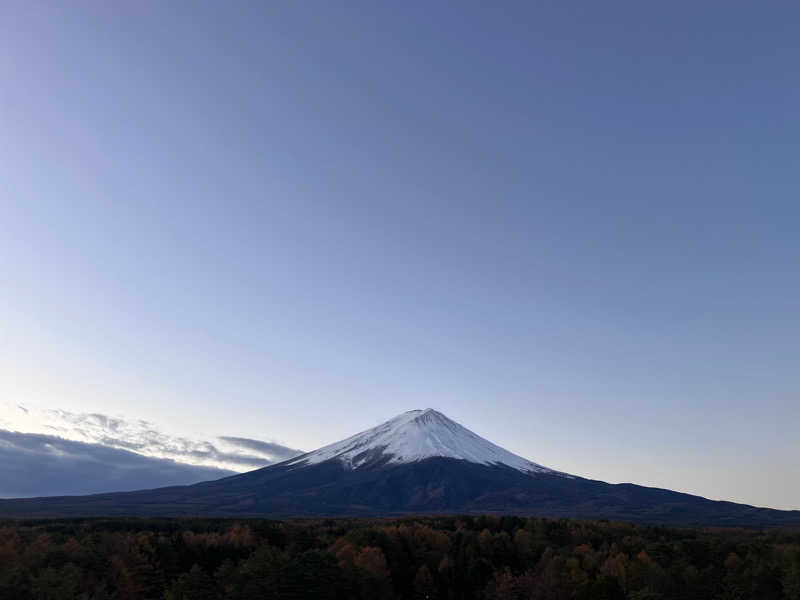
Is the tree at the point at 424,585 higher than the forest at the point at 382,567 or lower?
lower

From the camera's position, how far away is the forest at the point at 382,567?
7850cm

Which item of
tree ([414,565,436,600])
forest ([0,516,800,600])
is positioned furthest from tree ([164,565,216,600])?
tree ([414,565,436,600])

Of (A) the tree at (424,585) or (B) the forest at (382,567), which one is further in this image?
(A) the tree at (424,585)

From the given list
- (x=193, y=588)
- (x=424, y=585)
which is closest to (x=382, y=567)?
(x=424, y=585)

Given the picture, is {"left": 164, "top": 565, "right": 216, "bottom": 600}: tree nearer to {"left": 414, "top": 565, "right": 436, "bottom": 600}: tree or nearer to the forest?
the forest

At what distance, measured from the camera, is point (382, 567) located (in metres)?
100

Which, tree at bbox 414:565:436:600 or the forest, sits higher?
the forest

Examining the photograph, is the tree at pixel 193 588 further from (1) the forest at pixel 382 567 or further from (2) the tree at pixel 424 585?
(2) the tree at pixel 424 585

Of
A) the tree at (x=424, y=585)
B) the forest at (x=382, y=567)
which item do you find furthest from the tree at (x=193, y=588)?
the tree at (x=424, y=585)

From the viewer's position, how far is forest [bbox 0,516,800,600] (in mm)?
78500

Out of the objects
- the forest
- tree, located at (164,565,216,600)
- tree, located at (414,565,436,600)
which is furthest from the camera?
tree, located at (414,565,436,600)

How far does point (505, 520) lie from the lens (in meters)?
163

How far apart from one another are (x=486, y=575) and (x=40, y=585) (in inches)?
2526

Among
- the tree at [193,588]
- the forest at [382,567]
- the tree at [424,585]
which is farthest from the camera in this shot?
the tree at [424,585]
